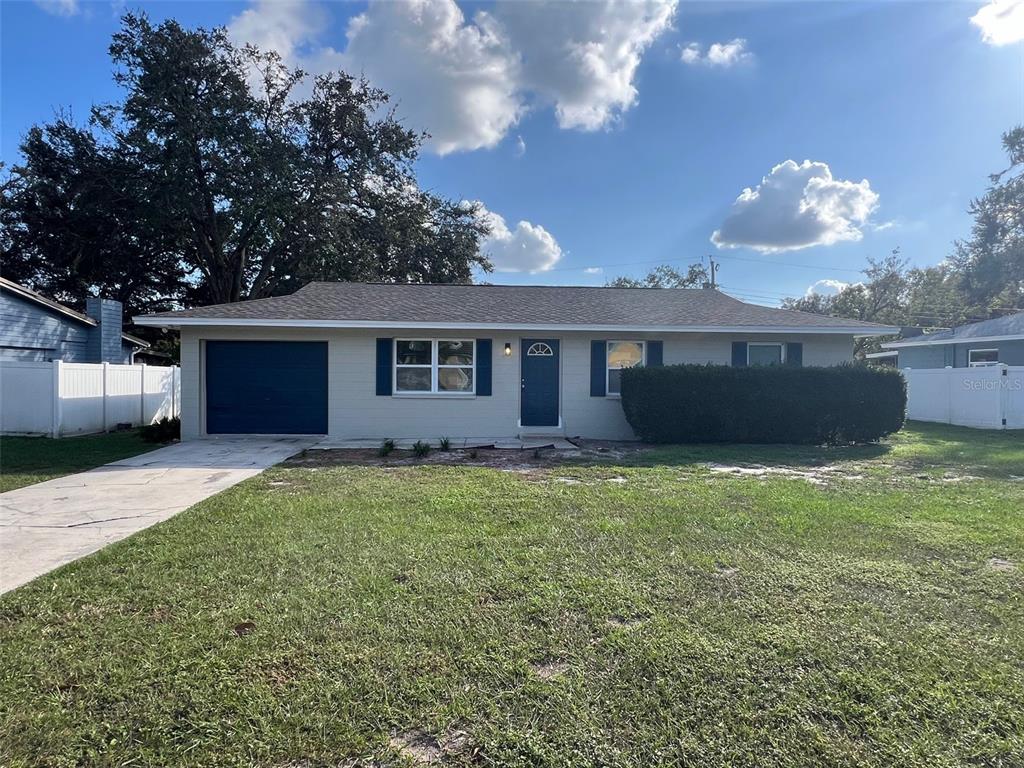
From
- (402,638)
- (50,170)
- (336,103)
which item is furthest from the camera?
(336,103)

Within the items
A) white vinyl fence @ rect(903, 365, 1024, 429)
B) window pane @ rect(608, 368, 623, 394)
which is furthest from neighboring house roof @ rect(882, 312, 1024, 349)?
window pane @ rect(608, 368, 623, 394)

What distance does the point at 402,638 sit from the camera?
2.72 m

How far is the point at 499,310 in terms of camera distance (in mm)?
11484

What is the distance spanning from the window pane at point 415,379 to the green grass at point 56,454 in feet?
15.8

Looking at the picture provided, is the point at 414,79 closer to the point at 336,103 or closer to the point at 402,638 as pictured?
the point at 336,103

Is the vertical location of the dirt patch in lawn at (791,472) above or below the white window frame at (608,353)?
below

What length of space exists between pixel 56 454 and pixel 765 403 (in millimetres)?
12960

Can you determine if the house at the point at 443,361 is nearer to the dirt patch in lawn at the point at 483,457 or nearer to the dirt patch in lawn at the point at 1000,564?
the dirt patch in lawn at the point at 483,457

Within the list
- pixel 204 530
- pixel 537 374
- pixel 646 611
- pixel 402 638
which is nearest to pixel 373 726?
pixel 402 638

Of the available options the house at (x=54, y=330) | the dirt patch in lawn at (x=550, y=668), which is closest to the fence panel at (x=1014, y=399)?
the dirt patch in lawn at (x=550, y=668)

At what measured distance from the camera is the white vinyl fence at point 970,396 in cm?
1290

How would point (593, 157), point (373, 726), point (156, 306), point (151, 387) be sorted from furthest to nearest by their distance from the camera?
point (156, 306) < point (593, 157) < point (151, 387) < point (373, 726)

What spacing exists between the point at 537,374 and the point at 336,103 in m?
17.3

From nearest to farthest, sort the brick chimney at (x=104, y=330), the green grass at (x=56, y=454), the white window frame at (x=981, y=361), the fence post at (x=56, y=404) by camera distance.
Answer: the green grass at (x=56, y=454), the fence post at (x=56, y=404), the brick chimney at (x=104, y=330), the white window frame at (x=981, y=361)
